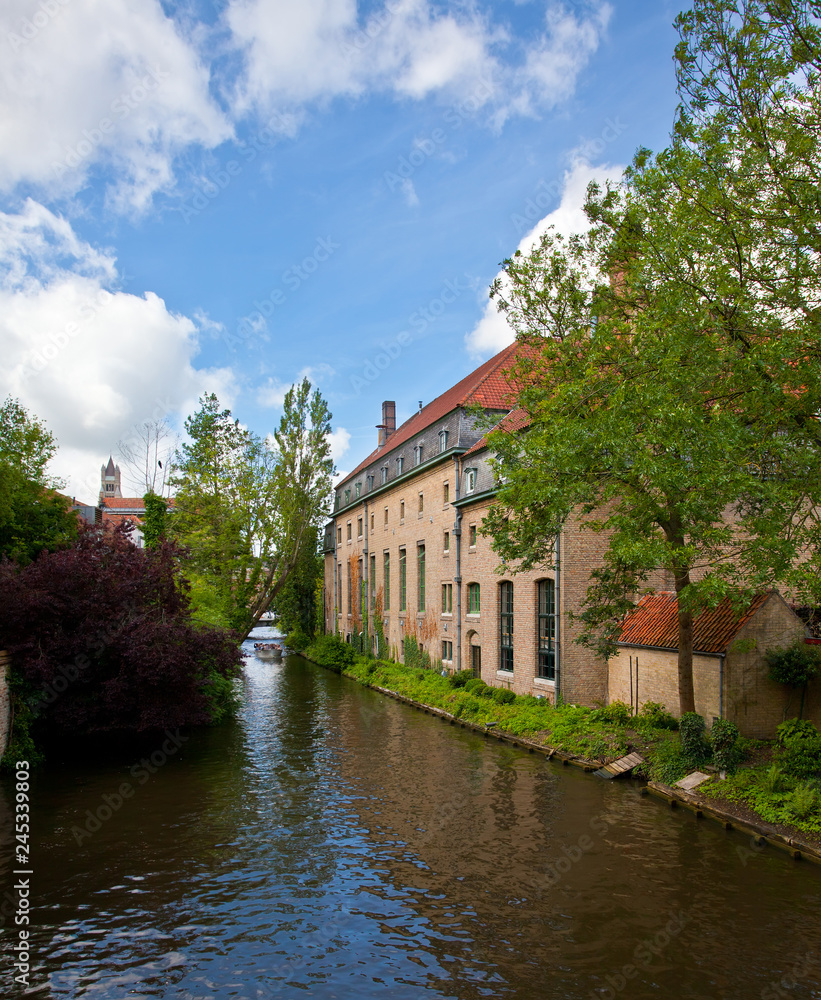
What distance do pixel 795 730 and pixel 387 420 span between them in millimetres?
37806

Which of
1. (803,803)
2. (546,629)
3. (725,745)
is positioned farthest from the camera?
(546,629)

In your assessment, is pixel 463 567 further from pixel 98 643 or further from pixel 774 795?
pixel 774 795

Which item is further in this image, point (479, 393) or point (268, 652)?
point (268, 652)

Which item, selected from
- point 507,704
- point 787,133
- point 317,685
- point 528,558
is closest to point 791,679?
point 528,558

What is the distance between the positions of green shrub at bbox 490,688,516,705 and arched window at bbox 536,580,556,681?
1.02 m

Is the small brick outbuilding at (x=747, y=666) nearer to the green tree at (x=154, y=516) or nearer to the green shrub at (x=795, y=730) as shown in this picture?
the green shrub at (x=795, y=730)

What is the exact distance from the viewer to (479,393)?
2509 cm

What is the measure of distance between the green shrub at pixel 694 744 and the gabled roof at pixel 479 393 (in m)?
7.78

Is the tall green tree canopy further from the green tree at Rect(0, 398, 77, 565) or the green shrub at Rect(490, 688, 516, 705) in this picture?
the green tree at Rect(0, 398, 77, 565)

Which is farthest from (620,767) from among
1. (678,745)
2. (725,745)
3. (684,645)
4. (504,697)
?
(504,697)

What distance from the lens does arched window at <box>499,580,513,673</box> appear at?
855 inches

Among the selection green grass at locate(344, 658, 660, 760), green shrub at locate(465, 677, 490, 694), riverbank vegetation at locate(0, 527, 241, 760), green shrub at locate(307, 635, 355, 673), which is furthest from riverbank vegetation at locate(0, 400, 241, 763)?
green shrub at locate(307, 635, 355, 673)

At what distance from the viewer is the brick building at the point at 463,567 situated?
1852 cm

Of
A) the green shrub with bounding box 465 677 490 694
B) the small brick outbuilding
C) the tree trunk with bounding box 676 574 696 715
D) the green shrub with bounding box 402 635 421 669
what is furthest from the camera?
the green shrub with bounding box 402 635 421 669
